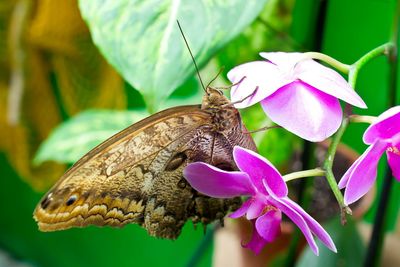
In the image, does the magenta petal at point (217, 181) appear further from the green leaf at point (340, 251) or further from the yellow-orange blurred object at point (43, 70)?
the yellow-orange blurred object at point (43, 70)

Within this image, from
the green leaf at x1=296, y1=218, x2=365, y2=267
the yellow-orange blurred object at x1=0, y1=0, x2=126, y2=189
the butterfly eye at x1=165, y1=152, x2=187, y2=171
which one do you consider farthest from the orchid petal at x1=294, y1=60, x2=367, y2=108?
the yellow-orange blurred object at x1=0, y1=0, x2=126, y2=189

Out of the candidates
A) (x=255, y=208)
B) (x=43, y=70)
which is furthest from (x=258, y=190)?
(x=43, y=70)

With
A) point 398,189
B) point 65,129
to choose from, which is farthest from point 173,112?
point 398,189

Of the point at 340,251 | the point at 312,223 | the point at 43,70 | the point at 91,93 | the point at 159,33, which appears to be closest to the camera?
the point at 312,223

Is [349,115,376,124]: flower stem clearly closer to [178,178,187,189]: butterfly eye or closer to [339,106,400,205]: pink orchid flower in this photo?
[339,106,400,205]: pink orchid flower

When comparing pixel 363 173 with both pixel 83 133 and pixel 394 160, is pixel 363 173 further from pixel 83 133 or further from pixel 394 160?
pixel 83 133

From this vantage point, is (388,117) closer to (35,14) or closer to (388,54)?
(388,54)

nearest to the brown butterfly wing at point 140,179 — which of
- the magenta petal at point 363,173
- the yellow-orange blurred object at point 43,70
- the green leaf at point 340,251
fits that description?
the magenta petal at point 363,173
